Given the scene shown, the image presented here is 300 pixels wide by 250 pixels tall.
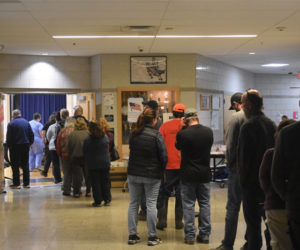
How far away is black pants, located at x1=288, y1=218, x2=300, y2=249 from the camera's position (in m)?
2.71

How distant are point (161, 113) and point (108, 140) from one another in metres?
3.97

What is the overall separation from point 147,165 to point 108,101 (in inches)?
233

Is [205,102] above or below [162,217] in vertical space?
above

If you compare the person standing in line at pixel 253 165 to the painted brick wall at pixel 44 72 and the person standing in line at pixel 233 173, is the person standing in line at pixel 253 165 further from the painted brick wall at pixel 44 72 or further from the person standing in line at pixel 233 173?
the painted brick wall at pixel 44 72

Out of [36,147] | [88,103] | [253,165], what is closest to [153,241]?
[253,165]

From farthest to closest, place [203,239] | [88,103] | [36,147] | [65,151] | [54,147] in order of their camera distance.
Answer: [36,147] < [88,103] < [54,147] < [65,151] < [203,239]

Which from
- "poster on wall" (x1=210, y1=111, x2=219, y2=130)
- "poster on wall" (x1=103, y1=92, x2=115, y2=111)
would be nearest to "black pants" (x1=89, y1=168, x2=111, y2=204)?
"poster on wall" (x1=103, y1=92, x2=115, y2=111)

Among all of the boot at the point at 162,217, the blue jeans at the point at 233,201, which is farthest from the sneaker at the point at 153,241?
the blue jeans at the point at 233,201

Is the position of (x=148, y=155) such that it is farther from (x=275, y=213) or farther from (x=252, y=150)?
(x=275, y=213)

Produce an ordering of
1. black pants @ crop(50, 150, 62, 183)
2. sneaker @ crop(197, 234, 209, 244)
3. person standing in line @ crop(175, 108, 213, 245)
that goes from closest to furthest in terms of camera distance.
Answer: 1. person standing in line @ crop(175, 108, 213, 245)
2. sneaker @ crop(197, 234, 209, 244)
3. black pants @ crop(50, 150, 62, 183)

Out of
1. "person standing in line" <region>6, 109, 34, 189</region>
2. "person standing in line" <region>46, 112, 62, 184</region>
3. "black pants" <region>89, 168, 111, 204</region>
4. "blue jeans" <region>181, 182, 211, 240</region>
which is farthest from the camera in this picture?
"person standing in line" <region>46, 112, 62, 184</region>

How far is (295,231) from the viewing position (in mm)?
2725

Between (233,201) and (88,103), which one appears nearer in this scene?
(233,201)

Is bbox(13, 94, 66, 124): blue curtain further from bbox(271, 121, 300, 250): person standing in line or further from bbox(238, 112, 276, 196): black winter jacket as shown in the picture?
bbox(271, 121, 300, 250): person standing in line
